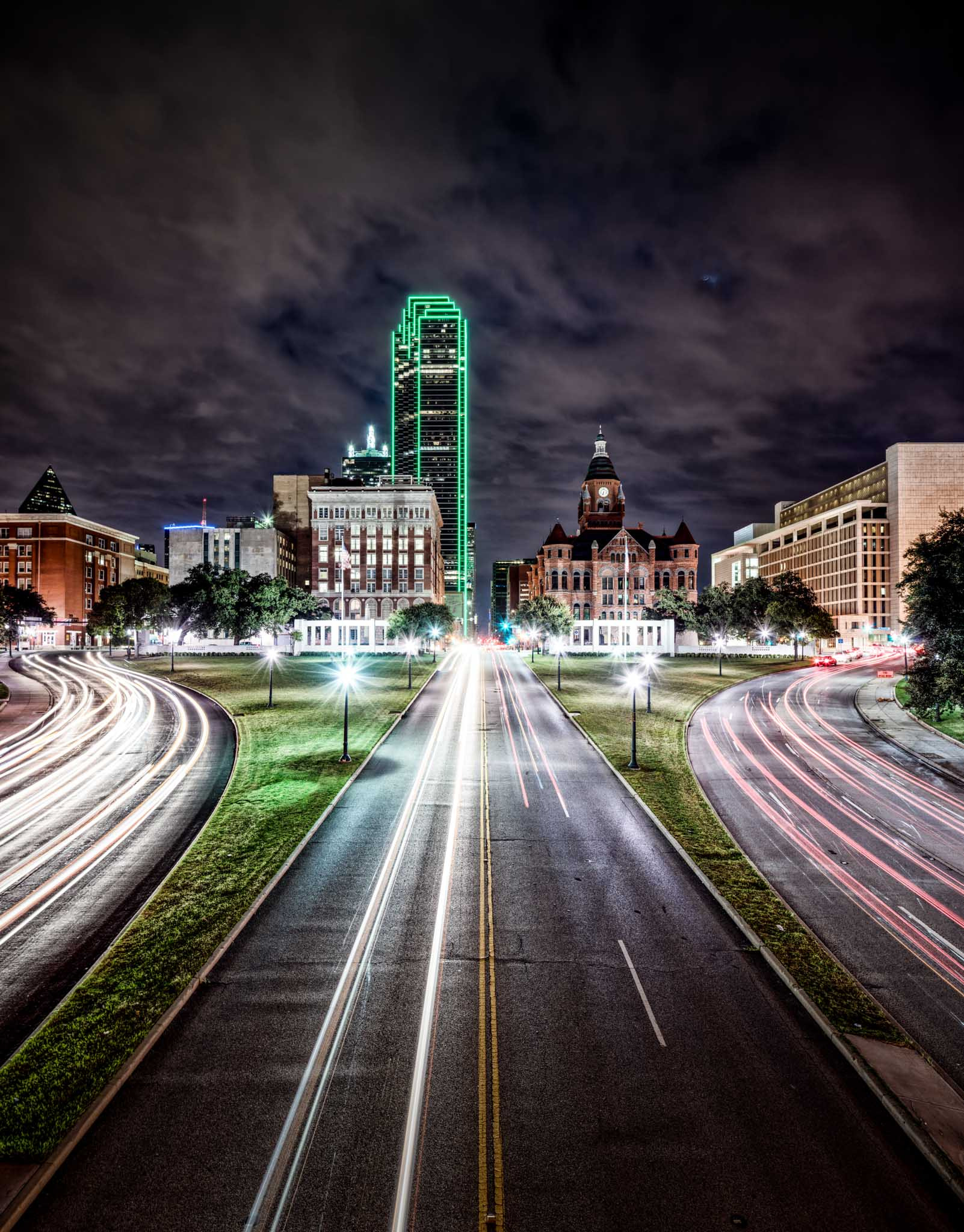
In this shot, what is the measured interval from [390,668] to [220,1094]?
69248 millimetres

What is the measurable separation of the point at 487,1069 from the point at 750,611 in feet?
300

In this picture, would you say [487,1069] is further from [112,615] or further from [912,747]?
[112,615]

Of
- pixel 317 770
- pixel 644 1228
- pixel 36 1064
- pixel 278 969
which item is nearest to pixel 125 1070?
pixel 36 1064

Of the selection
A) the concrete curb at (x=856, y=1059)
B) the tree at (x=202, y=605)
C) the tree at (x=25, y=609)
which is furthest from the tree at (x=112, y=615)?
the concrete curb at (x=856, y=1059)

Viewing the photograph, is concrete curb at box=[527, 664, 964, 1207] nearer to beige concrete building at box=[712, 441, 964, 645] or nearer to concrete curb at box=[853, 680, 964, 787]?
concrete curb at box=[853, 680, 964, 787]

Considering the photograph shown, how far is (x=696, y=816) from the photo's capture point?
25.6m

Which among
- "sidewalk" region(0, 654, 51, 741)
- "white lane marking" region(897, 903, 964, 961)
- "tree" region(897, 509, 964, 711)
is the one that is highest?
"tree" region(897, 509, 964, 711)

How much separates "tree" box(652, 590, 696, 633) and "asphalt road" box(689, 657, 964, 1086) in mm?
60136

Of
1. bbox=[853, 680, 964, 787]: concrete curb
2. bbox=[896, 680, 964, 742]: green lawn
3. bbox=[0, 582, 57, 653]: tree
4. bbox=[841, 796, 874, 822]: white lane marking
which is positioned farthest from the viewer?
bbox=[0, 582, 57, 653]: tree

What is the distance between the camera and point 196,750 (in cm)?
3556

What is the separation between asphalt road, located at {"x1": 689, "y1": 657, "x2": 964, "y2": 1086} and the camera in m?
14.3

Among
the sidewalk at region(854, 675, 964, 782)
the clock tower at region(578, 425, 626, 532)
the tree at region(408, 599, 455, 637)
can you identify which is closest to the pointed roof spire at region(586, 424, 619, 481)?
the clock tower at region(578, 425, 626, 532)

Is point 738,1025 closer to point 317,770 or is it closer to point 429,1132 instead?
point 429,1132

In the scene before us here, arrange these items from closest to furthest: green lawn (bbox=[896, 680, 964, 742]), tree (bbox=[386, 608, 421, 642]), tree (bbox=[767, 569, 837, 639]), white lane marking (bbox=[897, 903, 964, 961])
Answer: white lane marking (bbox=[897, 903, 964, 961])
green lawn (bbox=[896, 680, 964, 742])
tree (bbox=[767, 569, 837, 639])
tree (bbox=[386, 608, 421, 642])
